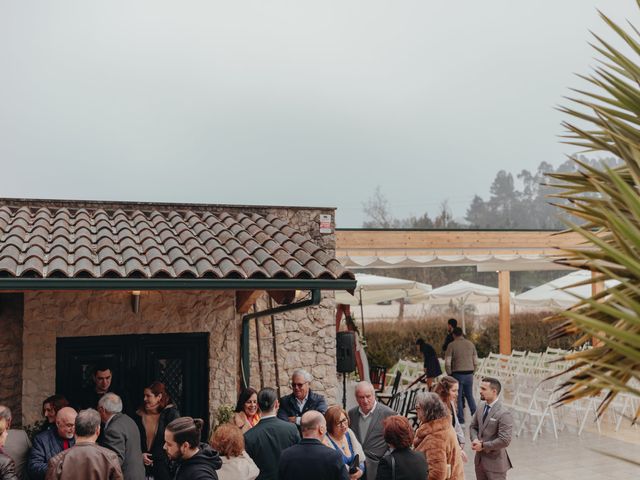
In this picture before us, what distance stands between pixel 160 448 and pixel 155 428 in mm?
191

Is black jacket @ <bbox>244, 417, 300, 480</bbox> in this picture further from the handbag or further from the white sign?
the white sign

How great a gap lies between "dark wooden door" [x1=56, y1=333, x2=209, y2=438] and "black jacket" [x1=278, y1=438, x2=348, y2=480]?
116 inches

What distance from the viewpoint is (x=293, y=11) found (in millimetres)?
99125

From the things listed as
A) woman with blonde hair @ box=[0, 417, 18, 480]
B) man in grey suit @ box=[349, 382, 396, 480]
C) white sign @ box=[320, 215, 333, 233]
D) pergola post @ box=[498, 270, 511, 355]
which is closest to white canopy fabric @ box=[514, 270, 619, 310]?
pergola post @ box=[498, 270, 511, 355]

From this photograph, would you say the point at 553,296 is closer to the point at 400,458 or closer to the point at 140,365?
the point at 140,365

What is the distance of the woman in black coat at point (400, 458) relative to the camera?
4693mm

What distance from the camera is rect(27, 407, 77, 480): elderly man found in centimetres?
497

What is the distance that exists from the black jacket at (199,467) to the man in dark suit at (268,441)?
38.3 inches

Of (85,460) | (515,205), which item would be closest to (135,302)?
(85,460)

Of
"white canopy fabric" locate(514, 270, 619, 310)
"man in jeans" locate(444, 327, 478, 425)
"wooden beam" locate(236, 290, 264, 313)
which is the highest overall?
"wooden beam" locate(236, 290, 264, 313)

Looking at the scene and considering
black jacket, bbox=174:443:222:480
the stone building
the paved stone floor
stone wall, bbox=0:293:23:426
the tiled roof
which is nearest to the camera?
black jacket, bbox=174:443:222:480

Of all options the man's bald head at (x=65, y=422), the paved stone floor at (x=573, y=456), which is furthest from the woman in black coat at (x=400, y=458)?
the paved stone floor at (x=573, y=456)

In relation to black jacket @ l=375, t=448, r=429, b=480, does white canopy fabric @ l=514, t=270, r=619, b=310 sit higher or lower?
higher

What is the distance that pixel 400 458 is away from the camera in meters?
4.74
